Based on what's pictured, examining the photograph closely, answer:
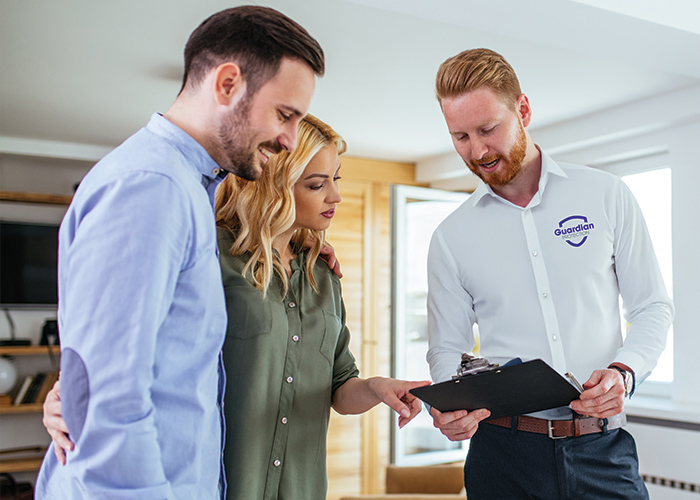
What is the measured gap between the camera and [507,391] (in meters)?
1.28

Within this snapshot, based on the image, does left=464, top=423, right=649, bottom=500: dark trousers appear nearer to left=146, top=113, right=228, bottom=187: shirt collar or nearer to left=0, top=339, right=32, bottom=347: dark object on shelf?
left=146, top=113, right=228, bottom=187: shirt collar

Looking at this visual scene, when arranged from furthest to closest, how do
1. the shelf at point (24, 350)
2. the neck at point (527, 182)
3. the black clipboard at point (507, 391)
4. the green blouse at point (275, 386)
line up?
the shelf at point (24, 350) → the neck at point (527, 182) → the green blouse at point (275, 386) → the black clipboard at point (507, 391)

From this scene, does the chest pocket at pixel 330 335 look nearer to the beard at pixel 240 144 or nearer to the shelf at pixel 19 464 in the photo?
the beard at pixel 240 144

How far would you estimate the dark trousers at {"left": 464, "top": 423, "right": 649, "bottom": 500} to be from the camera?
148 cm

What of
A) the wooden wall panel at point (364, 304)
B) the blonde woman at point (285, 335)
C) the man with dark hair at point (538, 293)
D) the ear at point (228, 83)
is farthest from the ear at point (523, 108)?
the wooden wall panel at point (364, 304)

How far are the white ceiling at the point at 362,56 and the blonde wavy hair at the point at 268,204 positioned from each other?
24.4 inches

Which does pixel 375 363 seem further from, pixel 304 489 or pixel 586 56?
pixel 304 489

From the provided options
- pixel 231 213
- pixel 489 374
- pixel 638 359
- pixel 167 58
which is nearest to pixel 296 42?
pixel 231 213

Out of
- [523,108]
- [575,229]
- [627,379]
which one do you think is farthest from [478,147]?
[627,379]

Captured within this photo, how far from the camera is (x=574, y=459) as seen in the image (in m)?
1.49

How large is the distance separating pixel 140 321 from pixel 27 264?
435 centimetres

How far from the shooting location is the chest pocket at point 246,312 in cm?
132

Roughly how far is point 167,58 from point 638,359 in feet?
7.89

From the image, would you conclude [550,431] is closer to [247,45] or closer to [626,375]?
[626,375]
